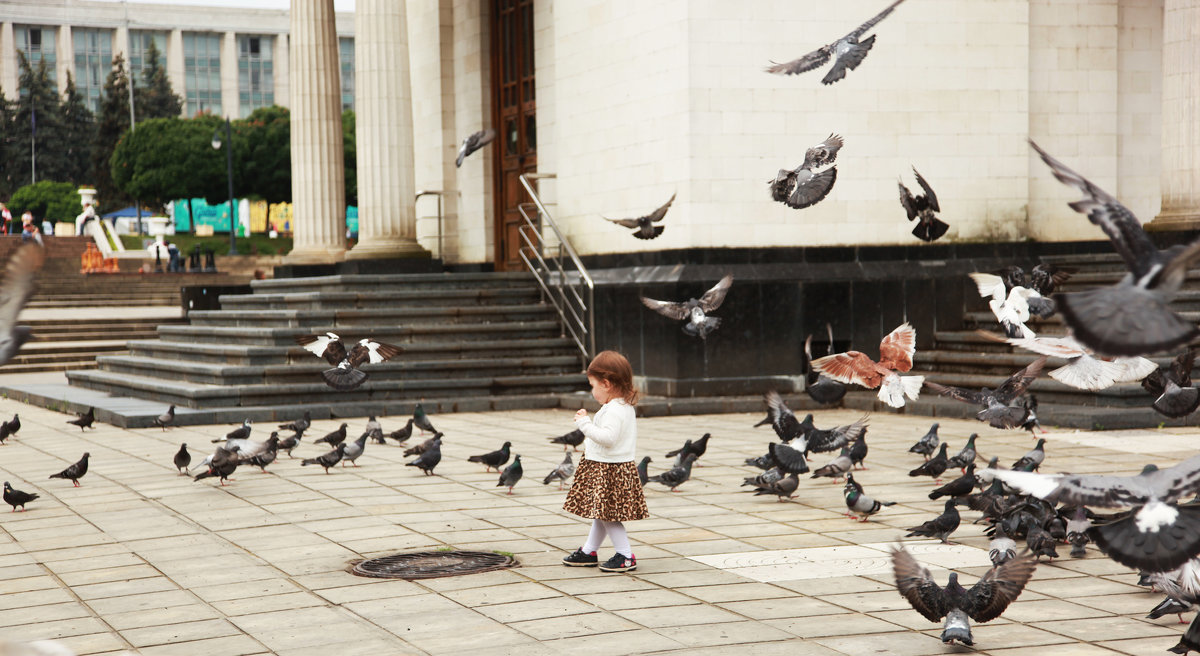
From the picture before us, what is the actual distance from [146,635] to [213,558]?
1.97m

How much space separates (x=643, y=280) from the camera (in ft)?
60.0

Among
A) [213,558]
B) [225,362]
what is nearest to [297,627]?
[213,558]

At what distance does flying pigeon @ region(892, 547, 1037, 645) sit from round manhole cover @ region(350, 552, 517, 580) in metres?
2.77

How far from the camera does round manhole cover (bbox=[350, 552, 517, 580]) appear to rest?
787 cm

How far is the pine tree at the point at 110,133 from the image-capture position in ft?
310

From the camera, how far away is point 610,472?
311 inches

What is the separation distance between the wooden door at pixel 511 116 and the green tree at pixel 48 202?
241 feet

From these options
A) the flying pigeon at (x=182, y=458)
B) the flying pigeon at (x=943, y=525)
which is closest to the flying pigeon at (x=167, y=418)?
the flying pigeon at (x=182, y=458)

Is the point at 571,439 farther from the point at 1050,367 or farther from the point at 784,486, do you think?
the point at 1050,367

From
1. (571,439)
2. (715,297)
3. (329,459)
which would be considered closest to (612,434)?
(329,459)

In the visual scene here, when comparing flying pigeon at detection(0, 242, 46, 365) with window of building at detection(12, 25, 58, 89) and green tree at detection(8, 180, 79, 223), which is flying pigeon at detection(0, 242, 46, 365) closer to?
green tree at detection(8, 180, 79, 223)

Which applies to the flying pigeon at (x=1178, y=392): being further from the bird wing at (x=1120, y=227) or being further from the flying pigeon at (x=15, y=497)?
the flying pigeon at (x=15, y=497)

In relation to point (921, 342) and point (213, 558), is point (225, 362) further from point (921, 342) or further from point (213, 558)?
point (213, 558)

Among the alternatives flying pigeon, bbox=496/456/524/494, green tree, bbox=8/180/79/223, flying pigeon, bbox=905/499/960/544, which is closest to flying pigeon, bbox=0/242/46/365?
flying pigeon, bbox=496/456/524/494
